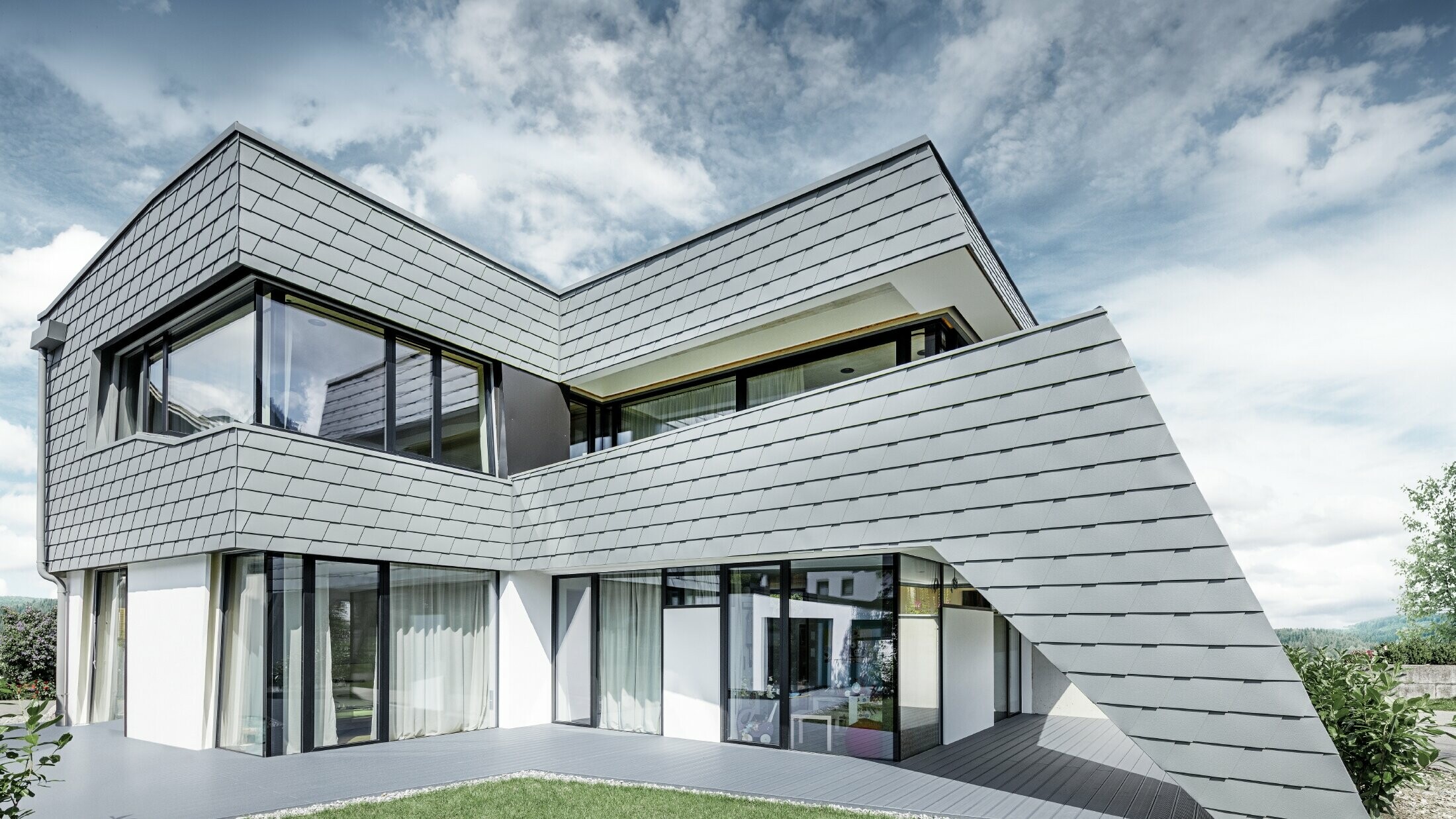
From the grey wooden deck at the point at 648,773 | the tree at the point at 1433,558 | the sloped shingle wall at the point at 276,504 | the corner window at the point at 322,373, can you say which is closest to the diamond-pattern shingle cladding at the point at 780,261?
the sloped shingle wall at the point at 276,504

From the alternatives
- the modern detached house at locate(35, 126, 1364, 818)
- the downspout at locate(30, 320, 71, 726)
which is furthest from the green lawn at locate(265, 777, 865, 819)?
the downspout at locate(30, 320, 71, 726)

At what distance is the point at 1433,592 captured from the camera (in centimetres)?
2823

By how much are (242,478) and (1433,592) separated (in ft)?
115

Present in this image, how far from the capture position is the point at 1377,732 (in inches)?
261

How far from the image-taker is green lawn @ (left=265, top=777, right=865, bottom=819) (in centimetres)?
686

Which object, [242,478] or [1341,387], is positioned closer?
[242,478]

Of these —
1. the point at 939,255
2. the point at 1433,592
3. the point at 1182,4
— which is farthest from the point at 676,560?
the point at 1433,592

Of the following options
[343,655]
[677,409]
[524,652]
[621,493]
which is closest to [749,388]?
[677,409]

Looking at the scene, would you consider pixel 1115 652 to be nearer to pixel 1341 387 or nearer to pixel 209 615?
pixel 209 615

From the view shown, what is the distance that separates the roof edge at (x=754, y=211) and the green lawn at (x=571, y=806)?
6390 mm

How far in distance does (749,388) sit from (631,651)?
3.93m

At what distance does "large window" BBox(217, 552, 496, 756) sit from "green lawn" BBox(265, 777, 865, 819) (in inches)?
108

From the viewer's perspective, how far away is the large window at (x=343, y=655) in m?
9.31

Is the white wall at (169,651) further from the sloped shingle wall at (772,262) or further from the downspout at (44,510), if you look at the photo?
the sloped shingle wall at (772,262)
